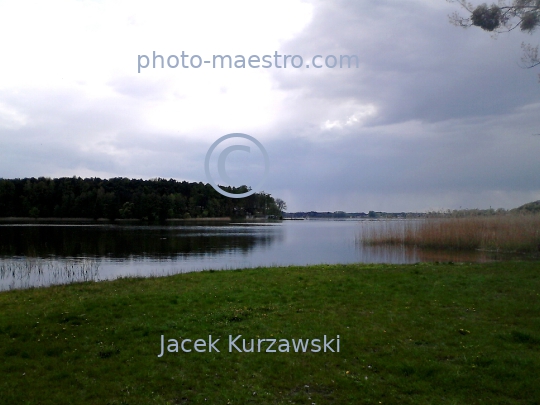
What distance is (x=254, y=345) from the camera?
5.09 meters

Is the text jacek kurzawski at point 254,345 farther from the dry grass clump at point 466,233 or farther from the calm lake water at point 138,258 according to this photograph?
the dry grass clump at point 466,233

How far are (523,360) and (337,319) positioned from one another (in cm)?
249

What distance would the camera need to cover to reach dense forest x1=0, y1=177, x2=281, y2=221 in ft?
27.1

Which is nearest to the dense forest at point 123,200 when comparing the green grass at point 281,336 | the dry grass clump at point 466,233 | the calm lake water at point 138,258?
the green grass at point 281,336

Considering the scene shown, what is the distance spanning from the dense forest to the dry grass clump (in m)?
14.2

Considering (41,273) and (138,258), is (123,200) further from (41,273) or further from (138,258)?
(41,273)

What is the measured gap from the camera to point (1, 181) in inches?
1321

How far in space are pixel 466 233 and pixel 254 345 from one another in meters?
20.4

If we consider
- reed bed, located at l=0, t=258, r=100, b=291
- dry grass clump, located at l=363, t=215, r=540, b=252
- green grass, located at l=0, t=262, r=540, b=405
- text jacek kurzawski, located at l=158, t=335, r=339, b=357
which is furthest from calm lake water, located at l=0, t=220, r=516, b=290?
text jacek kurzawski, located at l=158, t=335, r=339, b=357

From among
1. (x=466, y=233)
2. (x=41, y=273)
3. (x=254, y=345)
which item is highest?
(x=466, y=233)

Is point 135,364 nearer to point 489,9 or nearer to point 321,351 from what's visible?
point 321,351

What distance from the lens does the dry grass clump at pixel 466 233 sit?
1959cm

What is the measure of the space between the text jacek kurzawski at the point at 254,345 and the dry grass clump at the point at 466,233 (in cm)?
1831

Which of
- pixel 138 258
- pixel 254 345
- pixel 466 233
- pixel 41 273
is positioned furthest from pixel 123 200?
pixel 254 345
